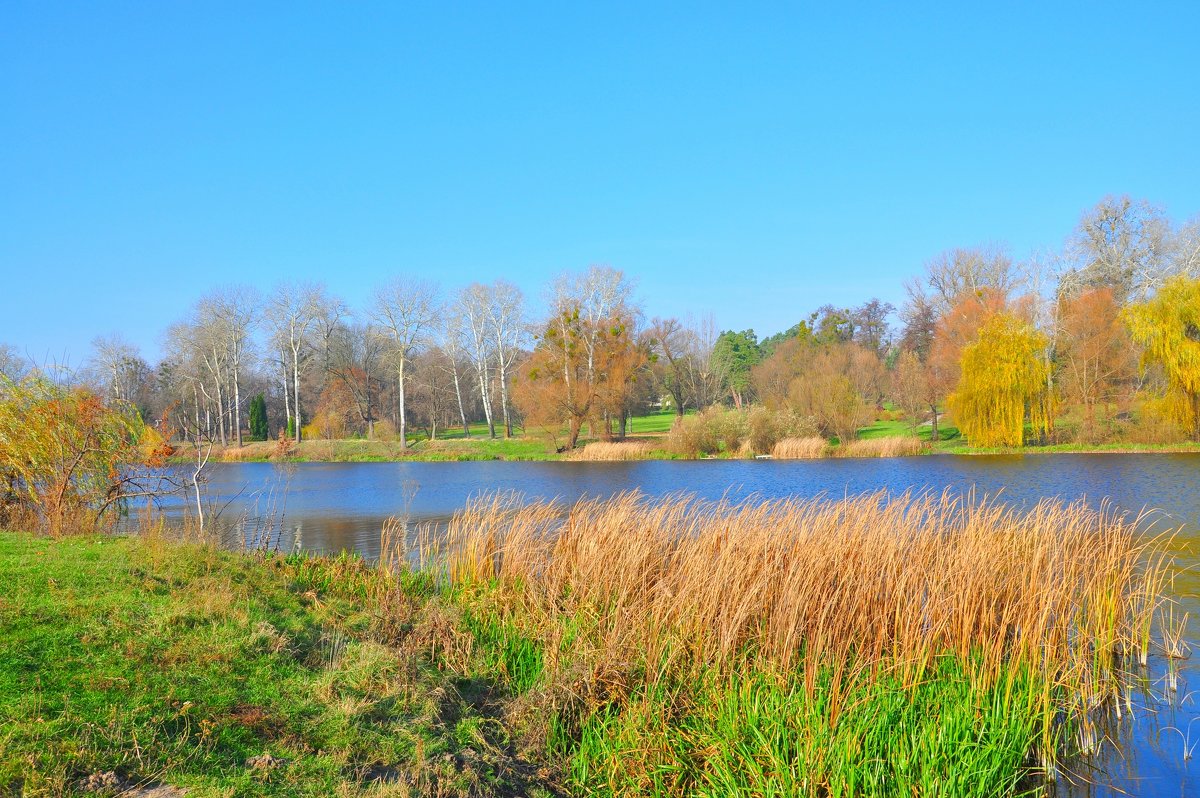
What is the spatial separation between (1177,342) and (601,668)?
1475 inches

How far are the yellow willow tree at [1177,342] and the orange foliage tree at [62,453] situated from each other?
38.2m

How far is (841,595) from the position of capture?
6.72m

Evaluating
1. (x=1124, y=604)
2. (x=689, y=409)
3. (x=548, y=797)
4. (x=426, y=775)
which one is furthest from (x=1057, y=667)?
(x=689, y=409)

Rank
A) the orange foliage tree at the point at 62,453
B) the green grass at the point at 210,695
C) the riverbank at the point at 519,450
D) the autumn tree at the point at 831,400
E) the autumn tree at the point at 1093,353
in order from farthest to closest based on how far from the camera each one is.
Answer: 1. the autumn tree at the point at 831,400
2. the autumn tree at the point at 1093,353
3. the riverbank at the point at 519,450
4. the orange foliage tree at the point at 62,453
5. the green grass at the point at 210,695

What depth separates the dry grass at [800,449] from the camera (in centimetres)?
3806

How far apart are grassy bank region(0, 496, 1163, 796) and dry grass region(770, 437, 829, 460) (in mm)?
29483

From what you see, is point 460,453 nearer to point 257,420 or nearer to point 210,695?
point 257,420

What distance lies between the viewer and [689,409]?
7456 cm

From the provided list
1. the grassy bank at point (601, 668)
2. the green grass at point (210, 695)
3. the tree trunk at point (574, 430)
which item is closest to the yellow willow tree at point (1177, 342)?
the tree trunk at point (574, 430)

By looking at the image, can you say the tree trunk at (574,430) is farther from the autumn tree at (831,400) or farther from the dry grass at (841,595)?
the dry grass at (841,595)

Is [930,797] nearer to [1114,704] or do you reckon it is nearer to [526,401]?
[1114,704]

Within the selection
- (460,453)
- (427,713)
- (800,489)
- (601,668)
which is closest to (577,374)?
(460,453)

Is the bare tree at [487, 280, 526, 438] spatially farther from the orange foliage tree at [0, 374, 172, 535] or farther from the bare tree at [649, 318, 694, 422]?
the orange foliage tree at [0, 374, 172, 535]

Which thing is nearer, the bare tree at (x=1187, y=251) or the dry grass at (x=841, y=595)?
the dry grass at (x=841, y=595)
